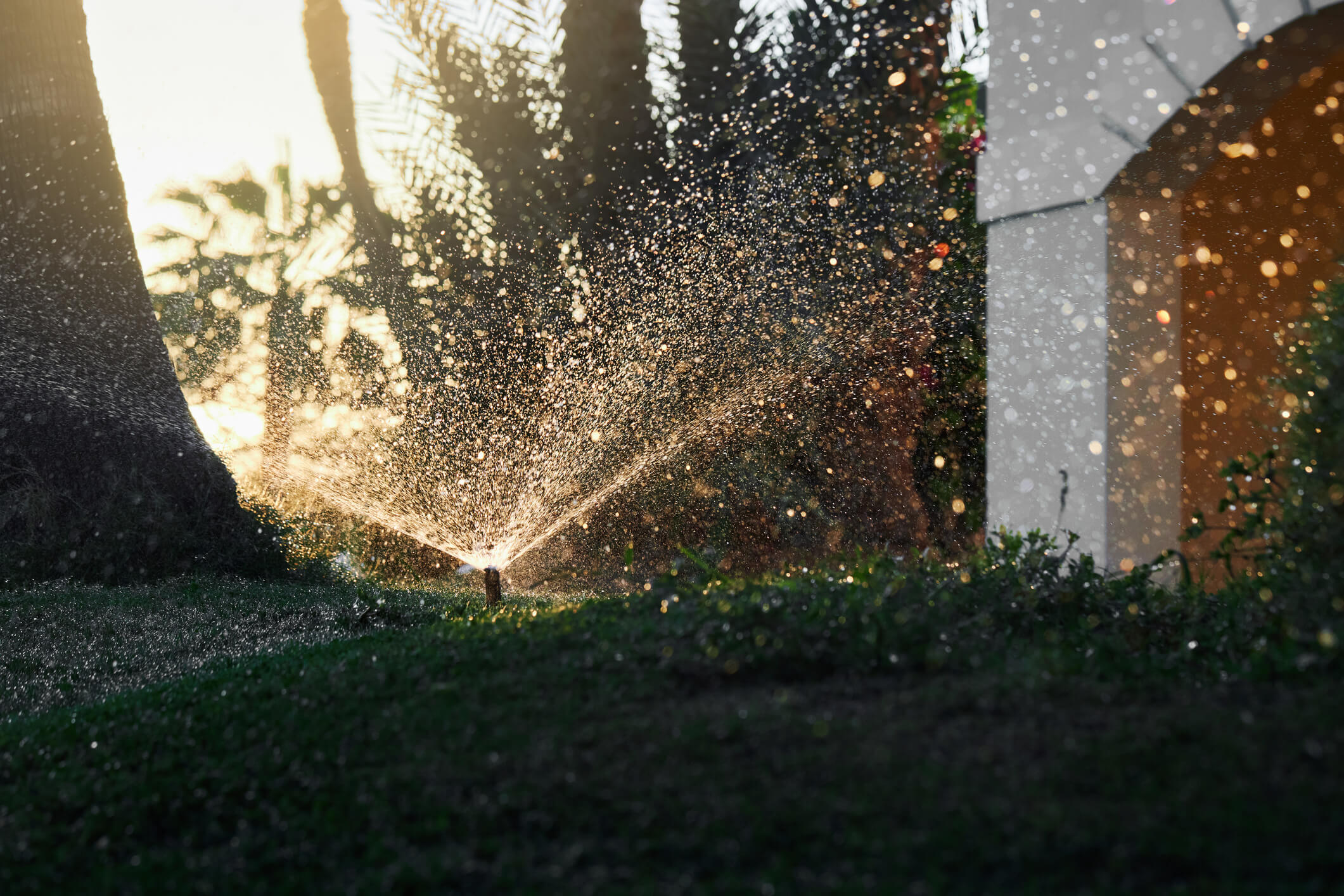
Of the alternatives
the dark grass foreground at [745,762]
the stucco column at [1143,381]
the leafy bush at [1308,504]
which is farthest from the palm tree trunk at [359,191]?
the leafy bush at [1308,504]

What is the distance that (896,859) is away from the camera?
1854 mm

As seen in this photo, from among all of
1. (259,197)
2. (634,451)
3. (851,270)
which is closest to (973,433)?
(851,270)

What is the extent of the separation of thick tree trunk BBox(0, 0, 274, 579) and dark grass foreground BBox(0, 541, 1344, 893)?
17.9ft

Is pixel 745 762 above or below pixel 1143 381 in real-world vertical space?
below

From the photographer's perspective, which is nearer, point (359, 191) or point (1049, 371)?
point (1049, 371)

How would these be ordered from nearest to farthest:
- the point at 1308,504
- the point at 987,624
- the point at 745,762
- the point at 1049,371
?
the point at 745,762 < the point at 1308,504 < the point at 987,624 < the point at 1049,371

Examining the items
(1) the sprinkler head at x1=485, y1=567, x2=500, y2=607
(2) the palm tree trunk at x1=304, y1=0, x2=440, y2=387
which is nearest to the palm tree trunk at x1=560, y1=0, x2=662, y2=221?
(2) the palm tree trunk at x1=304, y1=0, x2=440, y2=387

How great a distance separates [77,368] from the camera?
9.23 metres

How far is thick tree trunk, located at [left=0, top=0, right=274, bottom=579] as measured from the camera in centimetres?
852

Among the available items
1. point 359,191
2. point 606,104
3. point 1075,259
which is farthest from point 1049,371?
point 359,191

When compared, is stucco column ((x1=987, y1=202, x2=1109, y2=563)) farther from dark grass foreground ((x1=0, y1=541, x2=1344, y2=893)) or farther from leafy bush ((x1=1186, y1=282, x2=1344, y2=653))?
dark grass foreground ((x1=0, y1=541, x2=1344, y2=893))

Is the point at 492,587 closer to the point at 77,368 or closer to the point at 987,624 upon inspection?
the point at 987,624

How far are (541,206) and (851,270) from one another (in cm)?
306

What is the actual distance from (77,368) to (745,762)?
9.12 metres
